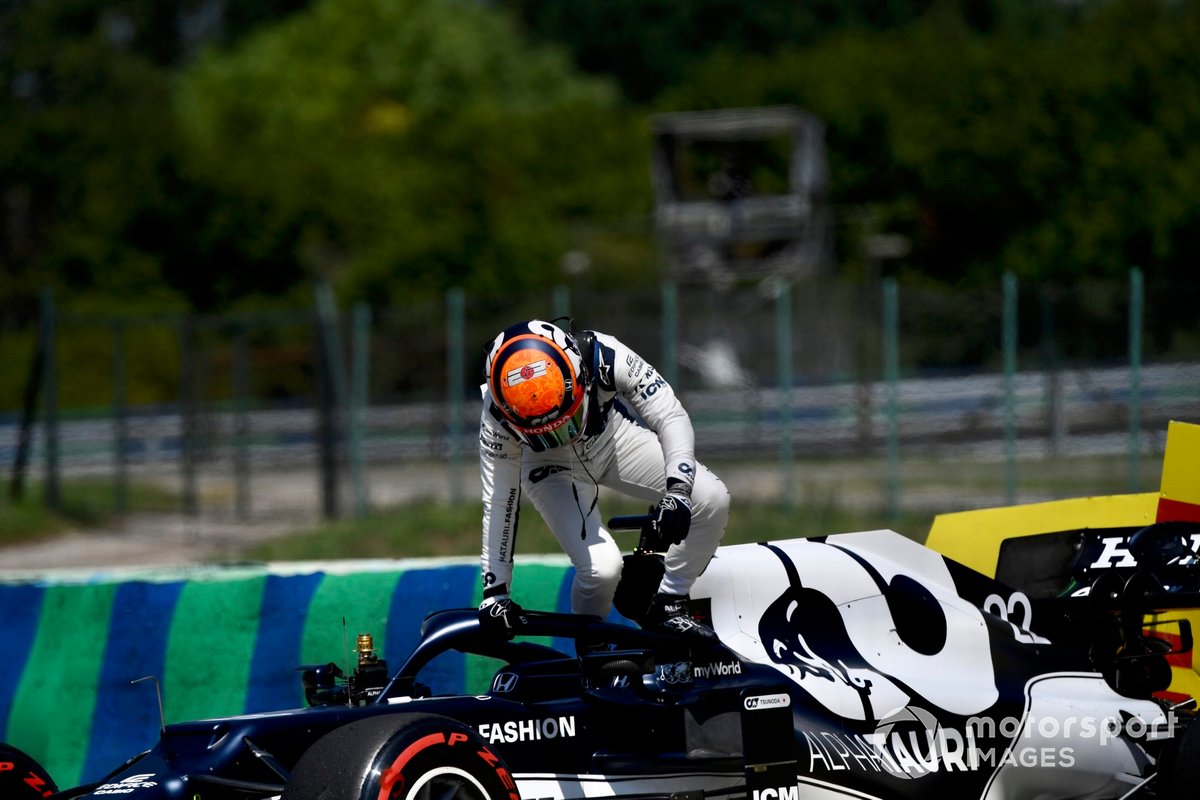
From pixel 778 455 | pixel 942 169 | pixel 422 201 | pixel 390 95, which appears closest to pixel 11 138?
pixel 422 201

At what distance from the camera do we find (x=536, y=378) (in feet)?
20.5

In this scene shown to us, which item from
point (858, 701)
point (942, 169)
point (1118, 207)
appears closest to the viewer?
point (858, 701)

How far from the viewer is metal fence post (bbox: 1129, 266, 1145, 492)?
13.9 m

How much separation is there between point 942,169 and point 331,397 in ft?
83.0

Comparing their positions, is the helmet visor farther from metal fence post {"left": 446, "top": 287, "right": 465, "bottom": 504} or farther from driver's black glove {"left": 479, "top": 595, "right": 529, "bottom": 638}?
metal fence post {"left": 446, "top": 287, "right": 465, "bottom": 504}

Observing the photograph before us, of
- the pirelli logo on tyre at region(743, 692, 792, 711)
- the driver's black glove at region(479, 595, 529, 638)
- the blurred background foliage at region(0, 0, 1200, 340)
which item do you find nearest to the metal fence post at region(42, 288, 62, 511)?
the blurred background foliage at region(0, 0, 1200, 340)

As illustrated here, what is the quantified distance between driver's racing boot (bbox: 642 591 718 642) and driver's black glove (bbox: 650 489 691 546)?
378 mm

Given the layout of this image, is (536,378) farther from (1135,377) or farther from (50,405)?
(50,405)

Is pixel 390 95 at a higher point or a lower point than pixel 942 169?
higher

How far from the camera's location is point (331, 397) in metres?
18.6

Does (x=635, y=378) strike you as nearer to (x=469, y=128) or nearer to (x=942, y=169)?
(x=942, y=169)

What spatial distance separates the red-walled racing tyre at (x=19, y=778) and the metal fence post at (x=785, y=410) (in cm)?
1043

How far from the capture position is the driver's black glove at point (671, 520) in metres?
6.05

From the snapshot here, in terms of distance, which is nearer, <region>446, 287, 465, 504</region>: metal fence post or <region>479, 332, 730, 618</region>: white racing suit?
<region>479, 332, 730, 618</region>: white racing suit
